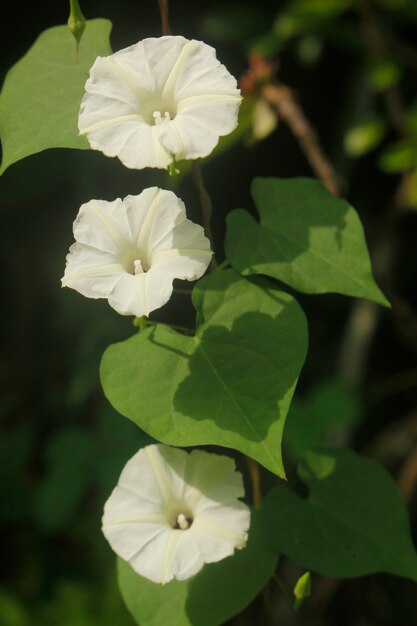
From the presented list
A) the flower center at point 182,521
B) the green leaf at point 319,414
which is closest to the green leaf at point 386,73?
the green leaf at point 319,414

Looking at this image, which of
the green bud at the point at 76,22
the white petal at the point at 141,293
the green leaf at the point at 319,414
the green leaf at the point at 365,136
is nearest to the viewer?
the white petal at the point at 141,293

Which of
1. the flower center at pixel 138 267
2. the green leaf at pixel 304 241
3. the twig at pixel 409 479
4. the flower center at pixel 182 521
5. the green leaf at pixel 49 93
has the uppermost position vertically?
the green leaf at pixel 49 93

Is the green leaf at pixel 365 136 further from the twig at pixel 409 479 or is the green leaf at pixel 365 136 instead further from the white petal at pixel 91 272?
the white petal at pixel 91 272

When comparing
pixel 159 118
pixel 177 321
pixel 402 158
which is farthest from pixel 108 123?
pixel 177 321

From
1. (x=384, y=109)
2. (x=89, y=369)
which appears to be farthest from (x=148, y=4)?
(x=89, y=369)

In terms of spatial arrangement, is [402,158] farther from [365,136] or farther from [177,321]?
[177,321]

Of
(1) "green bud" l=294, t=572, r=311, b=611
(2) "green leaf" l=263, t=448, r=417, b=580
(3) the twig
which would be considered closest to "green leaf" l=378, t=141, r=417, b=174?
(3) the twig
